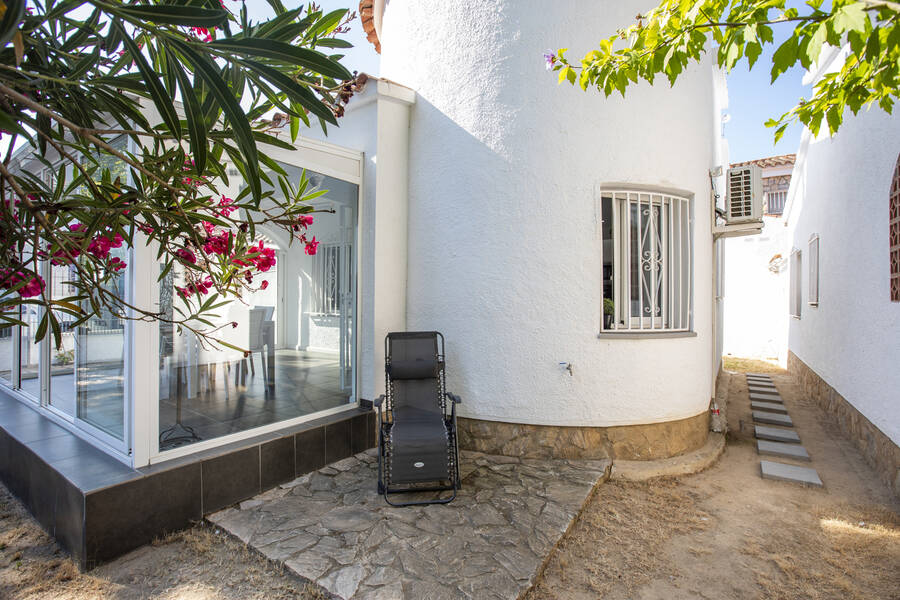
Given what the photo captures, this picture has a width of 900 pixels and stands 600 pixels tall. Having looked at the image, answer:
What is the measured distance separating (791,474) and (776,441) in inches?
62.4

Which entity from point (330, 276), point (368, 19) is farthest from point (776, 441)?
point (368, 19)

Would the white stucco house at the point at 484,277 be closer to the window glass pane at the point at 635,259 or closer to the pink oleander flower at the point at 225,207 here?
the window glass pane at the point at 635,259

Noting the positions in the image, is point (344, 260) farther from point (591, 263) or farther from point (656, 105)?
point (656, 105)

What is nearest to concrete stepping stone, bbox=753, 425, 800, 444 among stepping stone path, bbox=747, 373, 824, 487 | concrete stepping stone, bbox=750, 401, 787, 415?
stepping stone path, bbox=747, 373, 824, 487

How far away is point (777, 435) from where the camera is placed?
688cm

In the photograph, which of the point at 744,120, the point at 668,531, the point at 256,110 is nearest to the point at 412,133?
the point at 256,110

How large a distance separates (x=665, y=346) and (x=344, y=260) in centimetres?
414

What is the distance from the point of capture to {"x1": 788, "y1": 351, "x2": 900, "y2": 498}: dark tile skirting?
497 centimetres

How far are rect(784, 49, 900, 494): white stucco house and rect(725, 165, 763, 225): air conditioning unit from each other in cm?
123

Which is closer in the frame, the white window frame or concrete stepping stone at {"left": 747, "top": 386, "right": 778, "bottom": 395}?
the white window frame

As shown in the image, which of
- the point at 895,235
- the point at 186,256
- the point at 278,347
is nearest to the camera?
the point at 186,256

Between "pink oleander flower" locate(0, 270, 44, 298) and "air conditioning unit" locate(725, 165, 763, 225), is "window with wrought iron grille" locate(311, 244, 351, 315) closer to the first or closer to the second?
"pink oleander flower" locate(0, 270, 44, 298)

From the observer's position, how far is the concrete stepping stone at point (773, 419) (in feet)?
25.1

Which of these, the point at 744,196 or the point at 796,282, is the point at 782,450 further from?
the point at 796,282
